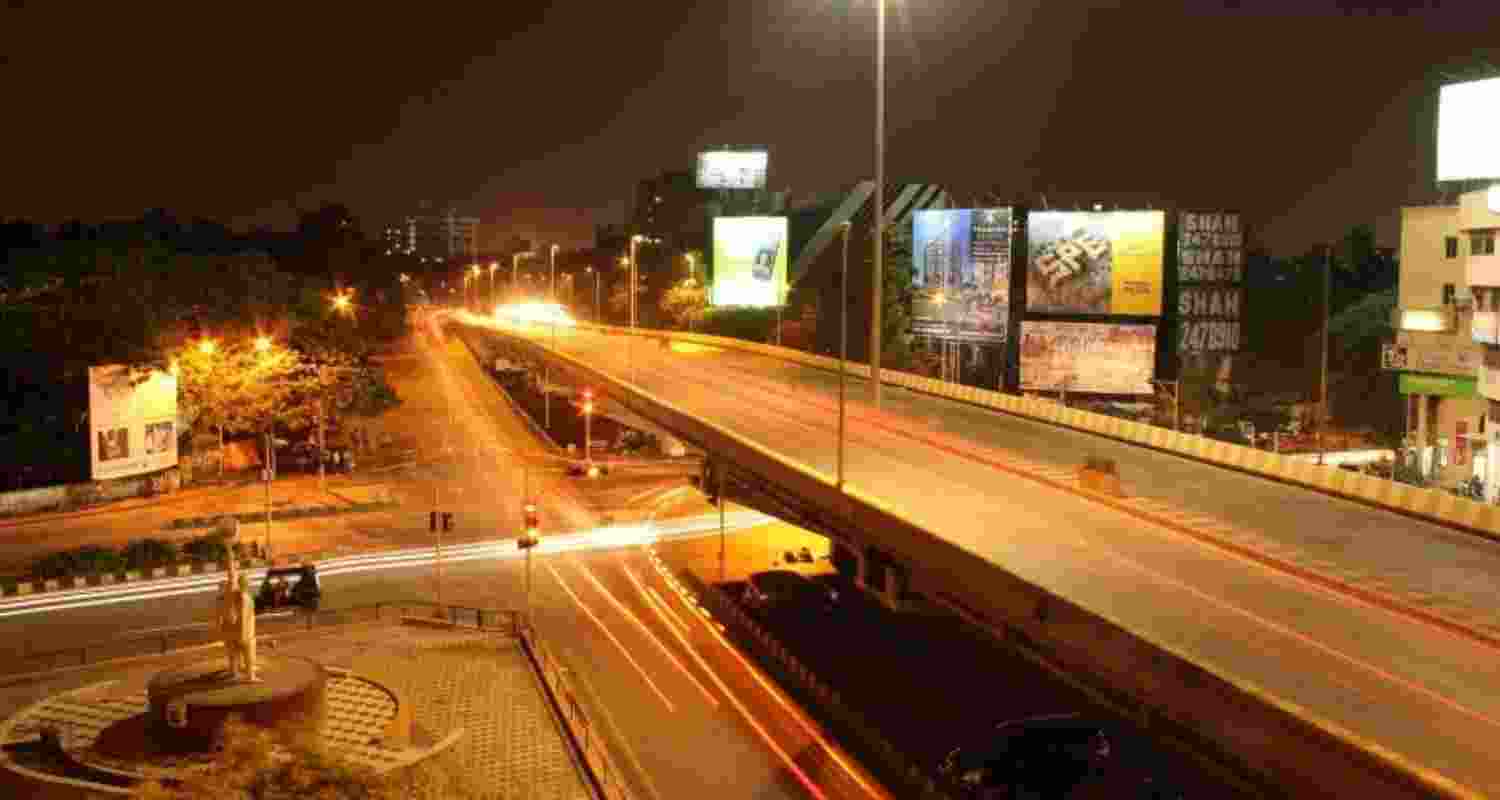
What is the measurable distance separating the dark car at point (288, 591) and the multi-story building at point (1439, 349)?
39699mm

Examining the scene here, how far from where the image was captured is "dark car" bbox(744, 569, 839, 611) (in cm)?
4141

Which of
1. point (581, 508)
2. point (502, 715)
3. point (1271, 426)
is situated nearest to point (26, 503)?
point (581, 508)

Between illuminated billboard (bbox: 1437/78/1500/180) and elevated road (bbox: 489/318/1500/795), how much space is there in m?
19.6

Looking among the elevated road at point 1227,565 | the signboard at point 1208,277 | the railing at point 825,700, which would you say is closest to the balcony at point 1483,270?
the signboard at point 1208,277

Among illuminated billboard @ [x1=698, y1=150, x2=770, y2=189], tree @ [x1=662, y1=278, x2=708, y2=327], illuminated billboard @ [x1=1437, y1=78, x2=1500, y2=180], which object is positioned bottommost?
tree @ [x1=662, y1=278, x2=708, y2=327]

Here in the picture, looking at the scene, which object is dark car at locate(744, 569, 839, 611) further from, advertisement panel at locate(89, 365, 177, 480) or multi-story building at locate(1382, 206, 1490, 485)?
advertisement panel at locate(89, 365, 177, 480)

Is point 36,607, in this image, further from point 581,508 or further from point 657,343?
point 657,343

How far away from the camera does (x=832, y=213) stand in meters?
124

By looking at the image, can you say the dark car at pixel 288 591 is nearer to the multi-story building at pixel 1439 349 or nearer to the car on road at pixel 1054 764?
the car on road at pixel 1054 764

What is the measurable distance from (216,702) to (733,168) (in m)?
119

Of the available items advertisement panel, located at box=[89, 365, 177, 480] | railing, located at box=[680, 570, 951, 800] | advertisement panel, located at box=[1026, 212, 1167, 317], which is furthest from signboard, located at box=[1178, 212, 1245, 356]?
advertisement panel, located at box=[89, 365, 177, 480]

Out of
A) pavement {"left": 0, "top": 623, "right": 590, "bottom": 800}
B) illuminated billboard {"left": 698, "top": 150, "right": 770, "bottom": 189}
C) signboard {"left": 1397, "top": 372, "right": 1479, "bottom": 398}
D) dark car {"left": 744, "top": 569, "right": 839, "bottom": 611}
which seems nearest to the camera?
pavement {"left": 0, "top": 623, "right": 590, "bottom": 800}

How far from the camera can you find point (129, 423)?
2099 inches

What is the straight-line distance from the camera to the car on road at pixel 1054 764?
24766mm
